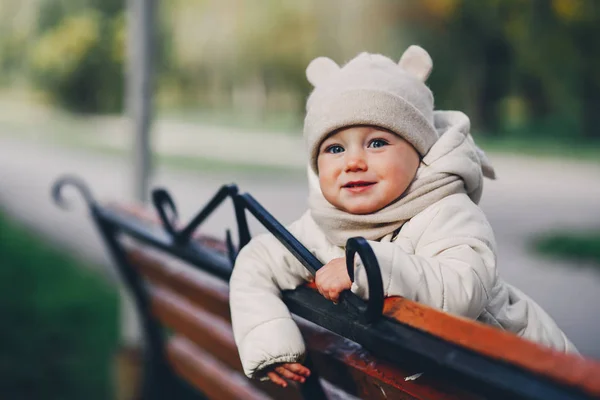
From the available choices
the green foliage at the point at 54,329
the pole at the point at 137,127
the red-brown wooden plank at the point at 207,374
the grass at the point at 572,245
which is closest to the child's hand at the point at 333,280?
the red-brown wooden plank at the point at 207,374

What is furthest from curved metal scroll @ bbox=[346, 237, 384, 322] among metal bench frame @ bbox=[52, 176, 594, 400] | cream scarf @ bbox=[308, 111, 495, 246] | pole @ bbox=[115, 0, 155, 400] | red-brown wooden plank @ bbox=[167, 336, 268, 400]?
pole @ bbox=[115, 0, 155, 400]

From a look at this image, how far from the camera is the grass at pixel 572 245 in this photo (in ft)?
18.0

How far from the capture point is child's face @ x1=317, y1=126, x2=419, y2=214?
1329 mm

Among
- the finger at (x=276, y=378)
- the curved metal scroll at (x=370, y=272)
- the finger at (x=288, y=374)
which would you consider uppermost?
the curved metal scroll at (x=370, y=272)

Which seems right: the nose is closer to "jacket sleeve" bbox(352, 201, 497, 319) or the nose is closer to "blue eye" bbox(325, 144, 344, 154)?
"blue eye" bbox(325, 144, 344, 154)

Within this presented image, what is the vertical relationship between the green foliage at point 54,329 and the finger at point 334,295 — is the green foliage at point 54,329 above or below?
above

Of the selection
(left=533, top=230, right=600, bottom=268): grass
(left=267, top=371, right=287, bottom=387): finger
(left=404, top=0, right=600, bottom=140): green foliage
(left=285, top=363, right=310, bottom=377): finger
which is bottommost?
(left=267, top=371, right=287, bottom=387): finger

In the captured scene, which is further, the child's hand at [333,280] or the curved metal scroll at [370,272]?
the child's hand at [333,280]

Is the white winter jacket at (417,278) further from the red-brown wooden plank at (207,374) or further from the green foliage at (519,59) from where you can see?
the green foliage at (519,59)

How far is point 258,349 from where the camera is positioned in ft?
4.36

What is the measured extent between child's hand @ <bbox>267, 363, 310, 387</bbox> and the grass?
435cm

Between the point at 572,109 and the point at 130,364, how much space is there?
5.56m

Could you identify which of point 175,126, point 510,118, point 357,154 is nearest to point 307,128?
point 357,154

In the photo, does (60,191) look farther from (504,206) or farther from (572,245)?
(504,206)
